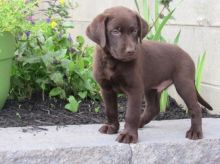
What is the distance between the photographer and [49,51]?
4336mm

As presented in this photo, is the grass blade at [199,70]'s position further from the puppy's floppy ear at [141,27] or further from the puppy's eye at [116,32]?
the puppy's eye at [116,32]

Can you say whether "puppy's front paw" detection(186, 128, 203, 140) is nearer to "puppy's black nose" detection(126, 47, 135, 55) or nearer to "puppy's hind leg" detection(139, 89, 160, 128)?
"puppy's hind leg" detection(139, 89, 160, 128)

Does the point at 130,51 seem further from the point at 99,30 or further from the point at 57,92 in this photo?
the point at 57,92

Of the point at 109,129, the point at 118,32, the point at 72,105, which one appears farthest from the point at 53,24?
the point at 118,32

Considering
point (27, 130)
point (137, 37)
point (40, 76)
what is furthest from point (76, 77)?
point (137, 37)

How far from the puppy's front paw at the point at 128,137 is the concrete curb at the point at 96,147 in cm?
4

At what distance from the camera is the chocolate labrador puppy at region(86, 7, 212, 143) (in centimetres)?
302


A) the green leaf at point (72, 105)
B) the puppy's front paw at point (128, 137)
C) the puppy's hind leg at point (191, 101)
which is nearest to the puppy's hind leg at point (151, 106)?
the puppy's hind leg at point (191, 101)

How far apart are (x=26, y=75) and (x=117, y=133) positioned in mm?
1185

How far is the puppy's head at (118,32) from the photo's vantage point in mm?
2980

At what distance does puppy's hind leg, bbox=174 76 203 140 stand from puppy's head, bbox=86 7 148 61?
1.72 feet

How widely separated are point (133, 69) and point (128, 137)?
0.43 m

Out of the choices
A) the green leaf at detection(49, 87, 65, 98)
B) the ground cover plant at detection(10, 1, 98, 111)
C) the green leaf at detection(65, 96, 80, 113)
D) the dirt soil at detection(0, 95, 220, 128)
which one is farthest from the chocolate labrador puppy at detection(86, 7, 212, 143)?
the green leaf at detection(49, 87, 65, 98)

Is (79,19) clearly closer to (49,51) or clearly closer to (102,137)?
(49,51)
